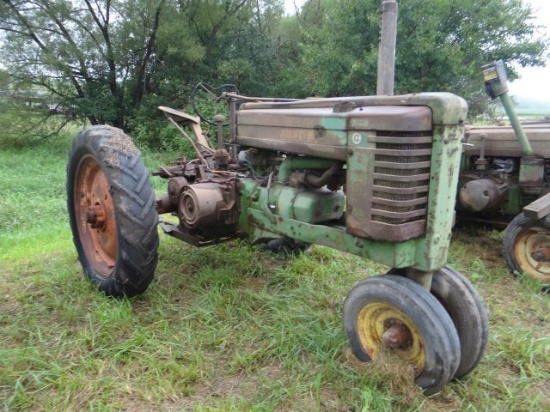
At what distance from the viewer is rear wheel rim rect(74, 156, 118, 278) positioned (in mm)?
3033

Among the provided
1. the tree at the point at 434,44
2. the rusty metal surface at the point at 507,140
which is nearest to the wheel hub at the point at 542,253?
the rusty metal surface at the point at 507,140

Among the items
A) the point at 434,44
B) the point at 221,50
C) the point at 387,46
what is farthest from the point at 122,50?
the point at 387,46

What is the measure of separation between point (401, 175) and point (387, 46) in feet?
3.24

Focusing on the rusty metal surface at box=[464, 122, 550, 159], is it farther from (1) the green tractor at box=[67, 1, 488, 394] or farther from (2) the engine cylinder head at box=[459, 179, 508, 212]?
(1) the green tractor at box=[67, 1, 488, 394]

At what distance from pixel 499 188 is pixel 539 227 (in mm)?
634

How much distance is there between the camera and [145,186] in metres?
2.71

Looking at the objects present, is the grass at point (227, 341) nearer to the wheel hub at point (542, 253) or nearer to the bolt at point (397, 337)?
the bolt at point (397, 337)

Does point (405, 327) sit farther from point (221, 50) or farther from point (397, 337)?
point (221, 50)

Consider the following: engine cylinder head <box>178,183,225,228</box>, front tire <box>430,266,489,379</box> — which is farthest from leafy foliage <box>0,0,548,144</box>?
front tire <box>430,266,489,379</box>

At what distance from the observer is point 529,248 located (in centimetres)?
364

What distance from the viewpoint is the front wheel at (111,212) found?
261 centimetres

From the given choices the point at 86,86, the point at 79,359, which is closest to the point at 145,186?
the point at 79,359

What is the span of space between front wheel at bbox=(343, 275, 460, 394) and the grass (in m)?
0.08

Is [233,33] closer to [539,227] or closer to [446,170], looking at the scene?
[539,227]
